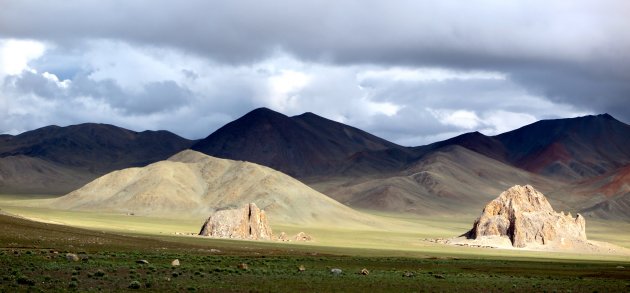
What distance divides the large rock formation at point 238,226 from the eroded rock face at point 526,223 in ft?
118

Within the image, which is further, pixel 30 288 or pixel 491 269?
pixel 491 269

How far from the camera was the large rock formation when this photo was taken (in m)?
128

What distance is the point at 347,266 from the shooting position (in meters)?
69.2

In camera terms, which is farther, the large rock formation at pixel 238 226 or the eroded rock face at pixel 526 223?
the eroded rock face at pixel 526 223

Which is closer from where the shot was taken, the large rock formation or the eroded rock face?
the large rock formation

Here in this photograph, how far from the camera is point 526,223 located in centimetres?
13725

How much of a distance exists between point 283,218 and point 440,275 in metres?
135

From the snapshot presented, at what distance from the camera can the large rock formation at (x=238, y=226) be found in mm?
127812

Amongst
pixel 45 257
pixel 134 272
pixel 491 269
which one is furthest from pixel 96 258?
pixel 491 269

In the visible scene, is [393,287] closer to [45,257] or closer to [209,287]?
[209,287]

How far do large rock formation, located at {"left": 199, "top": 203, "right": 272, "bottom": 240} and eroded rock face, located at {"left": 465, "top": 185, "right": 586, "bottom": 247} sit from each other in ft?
118

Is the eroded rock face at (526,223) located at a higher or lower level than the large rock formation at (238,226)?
higher

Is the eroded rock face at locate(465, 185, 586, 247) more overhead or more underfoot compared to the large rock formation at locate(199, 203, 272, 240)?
more overhead

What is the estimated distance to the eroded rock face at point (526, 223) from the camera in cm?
13525
